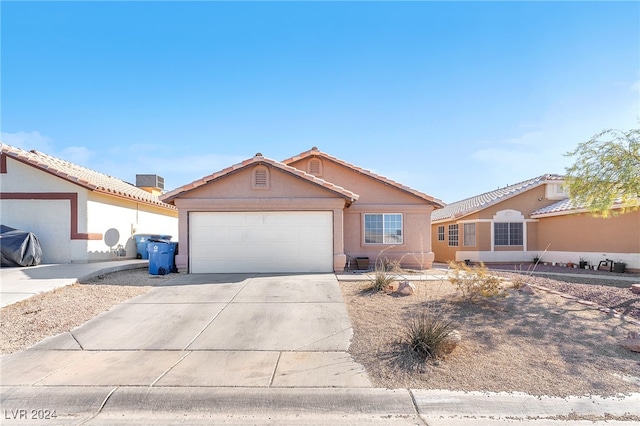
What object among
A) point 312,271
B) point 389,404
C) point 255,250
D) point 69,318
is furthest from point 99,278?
point 389,404

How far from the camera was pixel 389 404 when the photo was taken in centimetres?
424

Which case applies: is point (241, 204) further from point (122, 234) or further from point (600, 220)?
point (600, 220)

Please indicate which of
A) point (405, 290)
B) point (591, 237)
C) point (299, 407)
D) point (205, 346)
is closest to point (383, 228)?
point (405, 290)

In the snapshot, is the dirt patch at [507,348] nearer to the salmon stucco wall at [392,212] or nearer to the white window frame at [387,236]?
the salmon stucco wall at [392,212]

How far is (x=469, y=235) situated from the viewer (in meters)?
19.8

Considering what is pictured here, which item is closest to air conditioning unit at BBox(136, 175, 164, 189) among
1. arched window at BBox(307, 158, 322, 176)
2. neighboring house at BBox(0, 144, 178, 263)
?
neighboring house at BBox(0, 144, 178, 263)

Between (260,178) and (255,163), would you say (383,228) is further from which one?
(255,163)

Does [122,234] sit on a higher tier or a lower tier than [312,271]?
higher

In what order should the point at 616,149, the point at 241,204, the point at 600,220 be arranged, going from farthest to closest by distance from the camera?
the point at 600,220 → the point at 241,204 → the point at 616,149

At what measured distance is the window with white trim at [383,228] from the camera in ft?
49.5

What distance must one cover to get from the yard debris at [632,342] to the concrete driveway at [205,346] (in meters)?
4.59

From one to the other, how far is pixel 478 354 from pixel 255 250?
860 cm

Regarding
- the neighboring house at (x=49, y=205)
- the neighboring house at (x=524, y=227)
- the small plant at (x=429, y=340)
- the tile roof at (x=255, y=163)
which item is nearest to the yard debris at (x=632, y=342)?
the small plant at (x=429, y=340)

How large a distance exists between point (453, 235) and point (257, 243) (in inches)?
549
